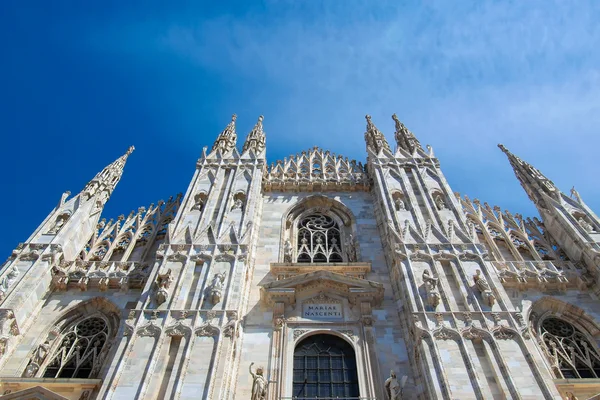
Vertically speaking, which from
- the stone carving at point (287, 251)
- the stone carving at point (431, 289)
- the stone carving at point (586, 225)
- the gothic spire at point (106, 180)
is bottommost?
the stone carving at point (431, 289)

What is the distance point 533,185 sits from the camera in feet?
59.8

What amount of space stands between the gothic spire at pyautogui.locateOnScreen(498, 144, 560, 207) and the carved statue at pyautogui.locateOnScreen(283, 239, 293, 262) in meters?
9.35

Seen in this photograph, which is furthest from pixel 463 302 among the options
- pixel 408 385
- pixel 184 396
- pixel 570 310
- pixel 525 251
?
pixel 184 396

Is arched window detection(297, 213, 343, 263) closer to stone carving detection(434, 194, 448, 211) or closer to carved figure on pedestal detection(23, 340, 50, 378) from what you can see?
stone carving detection(434, 194, 448, 211)

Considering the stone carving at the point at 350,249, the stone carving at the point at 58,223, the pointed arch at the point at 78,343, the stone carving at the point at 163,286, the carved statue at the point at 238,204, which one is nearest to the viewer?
the pointed arch at the point at 78,343

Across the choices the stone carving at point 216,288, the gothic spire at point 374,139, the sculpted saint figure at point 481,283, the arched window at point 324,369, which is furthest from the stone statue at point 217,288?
the gothic spire at point 374,139

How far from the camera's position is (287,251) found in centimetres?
1591

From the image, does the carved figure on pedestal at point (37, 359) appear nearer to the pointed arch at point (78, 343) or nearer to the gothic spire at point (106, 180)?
the pointed arch at point (78, 343)

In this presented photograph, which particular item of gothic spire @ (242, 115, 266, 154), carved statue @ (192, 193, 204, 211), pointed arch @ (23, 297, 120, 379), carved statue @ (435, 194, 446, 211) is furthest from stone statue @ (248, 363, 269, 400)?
gothic spire @ (242, 115, 266, 154)

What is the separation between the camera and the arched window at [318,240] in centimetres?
1628

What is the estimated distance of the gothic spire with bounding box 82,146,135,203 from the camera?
17.3m

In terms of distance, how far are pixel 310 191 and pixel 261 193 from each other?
195cm

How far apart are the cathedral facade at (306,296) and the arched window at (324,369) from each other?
1.6 inches

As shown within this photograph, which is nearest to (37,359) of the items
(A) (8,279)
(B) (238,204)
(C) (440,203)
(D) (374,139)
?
(A) (8,279)
